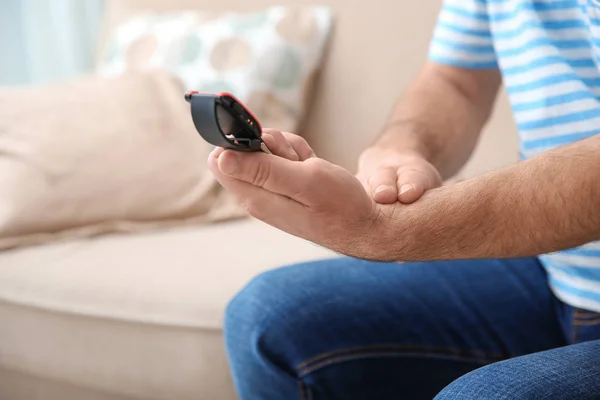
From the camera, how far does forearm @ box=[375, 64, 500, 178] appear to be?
97 cm

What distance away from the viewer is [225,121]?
2.01 ft

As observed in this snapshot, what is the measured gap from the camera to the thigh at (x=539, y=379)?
0.64 metres

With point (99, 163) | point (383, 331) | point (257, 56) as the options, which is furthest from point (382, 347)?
point (257, 56)

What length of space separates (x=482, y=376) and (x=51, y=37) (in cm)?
225

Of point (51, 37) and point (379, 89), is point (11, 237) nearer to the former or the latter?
point (379, 89)

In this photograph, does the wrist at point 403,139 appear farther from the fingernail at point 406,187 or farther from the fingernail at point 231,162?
the fingernail at point 231,162

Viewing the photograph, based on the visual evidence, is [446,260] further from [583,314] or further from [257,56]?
[257,56]

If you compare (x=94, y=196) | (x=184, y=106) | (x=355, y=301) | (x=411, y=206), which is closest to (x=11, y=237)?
(x=94, y=196)

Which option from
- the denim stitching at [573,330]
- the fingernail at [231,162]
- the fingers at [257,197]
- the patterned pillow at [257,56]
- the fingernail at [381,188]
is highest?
the fingernail at [231,162]

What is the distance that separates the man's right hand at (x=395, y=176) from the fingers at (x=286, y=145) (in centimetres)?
8

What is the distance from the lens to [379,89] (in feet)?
5.06

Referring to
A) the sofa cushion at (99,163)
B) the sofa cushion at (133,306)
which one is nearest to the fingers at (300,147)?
the sofa cushion at (133,306)

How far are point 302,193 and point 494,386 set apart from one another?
0.22 meters

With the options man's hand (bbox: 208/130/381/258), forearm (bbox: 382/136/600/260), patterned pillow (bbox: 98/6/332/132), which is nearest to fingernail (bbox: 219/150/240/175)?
man's hand (bbox: 208/130/381/258)
